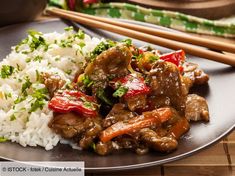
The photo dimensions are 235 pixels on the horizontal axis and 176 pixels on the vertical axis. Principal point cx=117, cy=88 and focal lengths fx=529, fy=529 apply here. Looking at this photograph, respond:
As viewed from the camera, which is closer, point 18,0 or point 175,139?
point 175,139

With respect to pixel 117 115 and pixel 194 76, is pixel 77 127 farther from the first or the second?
pixel 194 76

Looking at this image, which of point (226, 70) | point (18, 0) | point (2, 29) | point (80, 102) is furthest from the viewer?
point (18, 0)

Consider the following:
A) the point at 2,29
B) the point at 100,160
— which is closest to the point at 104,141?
the point at 100,160

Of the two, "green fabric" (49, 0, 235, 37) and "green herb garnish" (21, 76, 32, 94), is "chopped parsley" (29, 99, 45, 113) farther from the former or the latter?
"green fabric" (49, 0, 235, 37)

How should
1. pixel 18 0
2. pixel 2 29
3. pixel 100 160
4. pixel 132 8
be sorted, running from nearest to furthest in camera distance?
pixel 100 160, pixel 2 29, pixel 18 0, pixel 132 8

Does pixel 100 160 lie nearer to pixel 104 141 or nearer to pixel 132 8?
pixel 104 141

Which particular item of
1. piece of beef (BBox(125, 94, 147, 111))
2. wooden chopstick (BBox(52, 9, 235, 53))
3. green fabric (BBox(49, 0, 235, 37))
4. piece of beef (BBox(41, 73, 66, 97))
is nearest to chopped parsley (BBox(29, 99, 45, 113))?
piece of beef (BBox(41, 73, 66, 97))

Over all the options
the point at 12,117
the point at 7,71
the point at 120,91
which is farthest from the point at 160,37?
the point at 12,117
